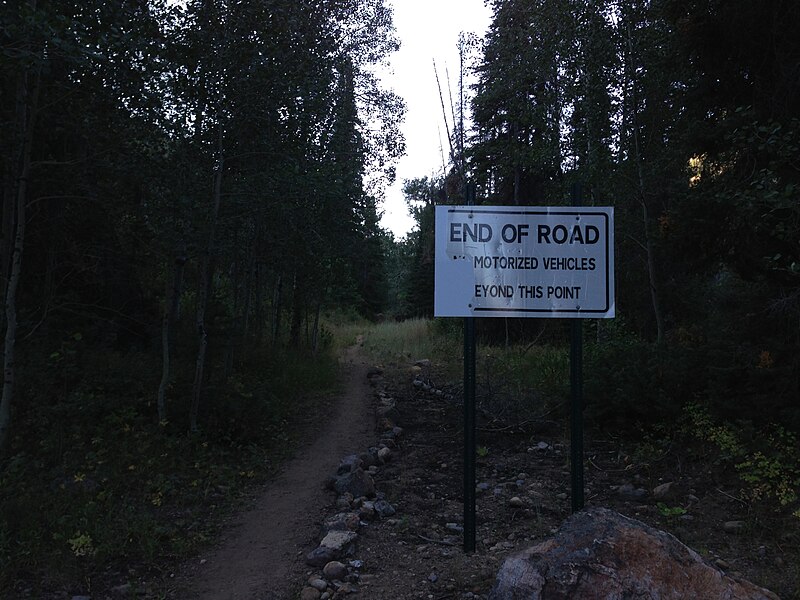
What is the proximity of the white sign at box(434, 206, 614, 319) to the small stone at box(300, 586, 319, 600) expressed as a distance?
2.23 meters

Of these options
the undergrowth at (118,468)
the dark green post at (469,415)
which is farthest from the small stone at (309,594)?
the undergrowth at (118,468)

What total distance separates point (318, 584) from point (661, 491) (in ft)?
13.2

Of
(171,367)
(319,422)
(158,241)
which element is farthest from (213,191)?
(319,422)

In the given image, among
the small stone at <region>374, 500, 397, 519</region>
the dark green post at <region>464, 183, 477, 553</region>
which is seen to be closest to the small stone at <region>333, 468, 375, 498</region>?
the small stone at <region>374, 500, 397, 519</region>

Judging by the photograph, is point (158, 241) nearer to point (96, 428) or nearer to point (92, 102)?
point (92, 102)

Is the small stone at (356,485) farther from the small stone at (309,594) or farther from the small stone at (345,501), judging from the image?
the small stone at (309,594)

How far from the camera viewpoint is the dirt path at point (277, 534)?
4.48 meters

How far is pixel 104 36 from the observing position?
5273 mm

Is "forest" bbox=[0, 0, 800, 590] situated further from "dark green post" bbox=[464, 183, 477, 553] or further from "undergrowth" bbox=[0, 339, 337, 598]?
"dark green post" bbox=[464, 183, 477, 553]

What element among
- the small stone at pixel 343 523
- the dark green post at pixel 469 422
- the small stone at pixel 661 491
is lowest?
the small stone at pixel 343 523

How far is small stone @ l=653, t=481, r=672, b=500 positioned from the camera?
6223mm

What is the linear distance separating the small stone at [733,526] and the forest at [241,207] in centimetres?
47

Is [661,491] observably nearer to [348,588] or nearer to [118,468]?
[348,588]

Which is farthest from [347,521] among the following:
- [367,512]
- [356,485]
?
[356,485]
